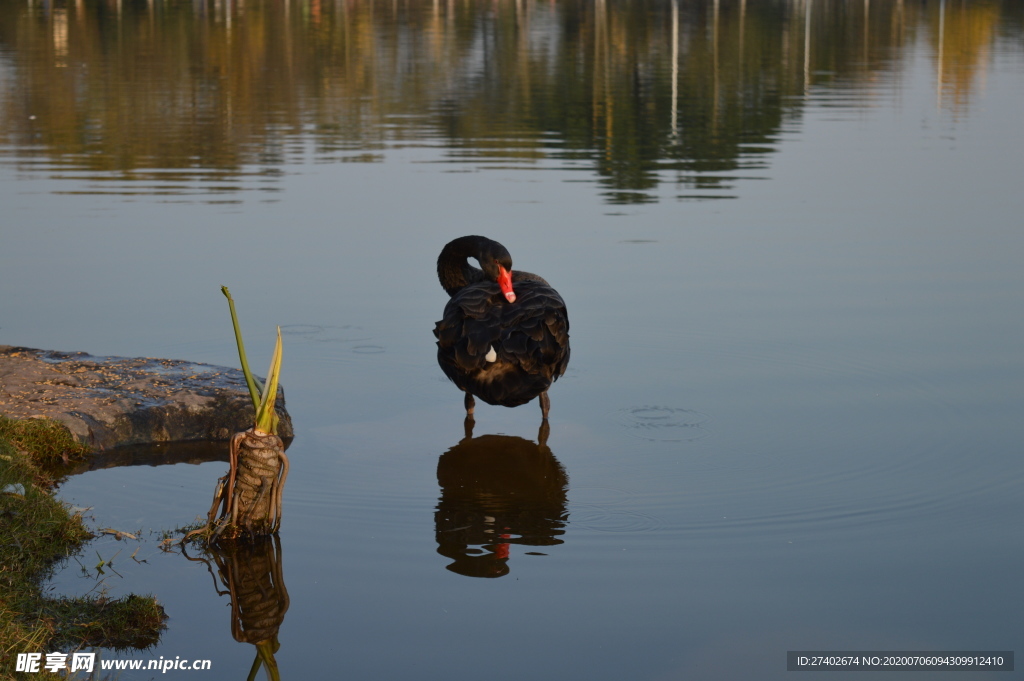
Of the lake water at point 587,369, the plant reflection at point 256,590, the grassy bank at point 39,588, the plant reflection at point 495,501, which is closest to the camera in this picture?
the grassy bank at point 39,588

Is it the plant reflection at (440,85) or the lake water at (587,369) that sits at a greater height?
the plant reflection at (440,85)

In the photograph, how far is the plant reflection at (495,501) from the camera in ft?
19.0

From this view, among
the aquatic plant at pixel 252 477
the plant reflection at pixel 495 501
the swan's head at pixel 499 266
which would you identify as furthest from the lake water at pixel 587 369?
the swan's head at pixel 499 266

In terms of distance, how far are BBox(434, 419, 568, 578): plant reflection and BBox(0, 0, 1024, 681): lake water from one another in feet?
0.09

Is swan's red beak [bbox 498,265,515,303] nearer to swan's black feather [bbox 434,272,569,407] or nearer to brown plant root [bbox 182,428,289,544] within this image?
swan's black feather [bbox 434,272,569,407]

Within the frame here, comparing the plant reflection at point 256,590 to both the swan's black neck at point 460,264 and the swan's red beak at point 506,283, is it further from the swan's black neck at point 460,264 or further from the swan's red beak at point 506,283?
the swan's black neck at point 460,264

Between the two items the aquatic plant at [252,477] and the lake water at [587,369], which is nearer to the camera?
the lake water at [587,369]

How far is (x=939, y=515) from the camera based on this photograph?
20.3 feet

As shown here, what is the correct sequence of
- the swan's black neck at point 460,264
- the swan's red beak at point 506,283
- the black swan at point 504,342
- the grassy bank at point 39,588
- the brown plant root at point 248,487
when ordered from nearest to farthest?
the grassy bank at point 39,588, the brown plant root at point 248,487, the black swan at point 504,342, the swan's red beak at point 506,283, the swan's black neck at point 460,264

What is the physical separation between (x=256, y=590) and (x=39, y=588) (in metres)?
0.86

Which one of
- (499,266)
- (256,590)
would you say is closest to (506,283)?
(499,266)

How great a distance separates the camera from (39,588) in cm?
498

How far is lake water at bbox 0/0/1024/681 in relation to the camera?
508 cm

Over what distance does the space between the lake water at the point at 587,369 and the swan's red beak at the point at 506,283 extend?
89 centimetres
